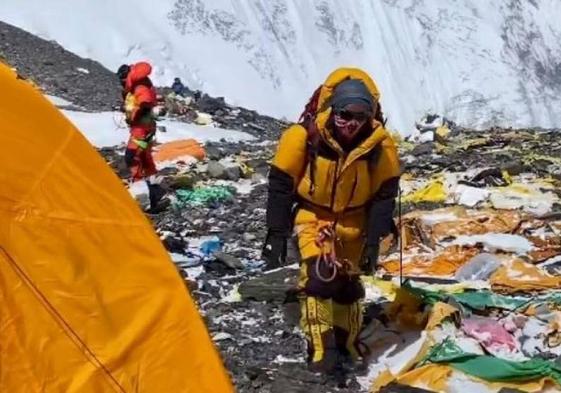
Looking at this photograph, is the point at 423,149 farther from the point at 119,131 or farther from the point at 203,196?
the point at 203,196

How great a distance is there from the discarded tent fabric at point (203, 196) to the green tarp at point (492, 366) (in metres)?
5.18

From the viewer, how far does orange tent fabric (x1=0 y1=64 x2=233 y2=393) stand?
10.6ft

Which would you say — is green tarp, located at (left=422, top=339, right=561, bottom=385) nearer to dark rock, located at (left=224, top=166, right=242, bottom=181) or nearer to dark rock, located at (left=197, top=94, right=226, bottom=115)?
dark rock, located at (left=224, top=166, right=242, bottom=181)

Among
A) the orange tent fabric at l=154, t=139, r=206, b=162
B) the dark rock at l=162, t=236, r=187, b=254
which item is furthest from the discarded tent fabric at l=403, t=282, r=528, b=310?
the orange tent fabric at l=154, t=139, r=206, b=162

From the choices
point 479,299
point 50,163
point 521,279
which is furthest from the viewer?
point 521,279

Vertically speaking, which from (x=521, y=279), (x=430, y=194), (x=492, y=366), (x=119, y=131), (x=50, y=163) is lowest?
(x=430, y=194)

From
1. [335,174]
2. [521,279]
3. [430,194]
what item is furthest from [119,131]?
[335,174]

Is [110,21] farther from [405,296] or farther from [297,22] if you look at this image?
[405,296]

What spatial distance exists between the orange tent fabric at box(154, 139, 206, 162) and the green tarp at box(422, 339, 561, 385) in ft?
28.5

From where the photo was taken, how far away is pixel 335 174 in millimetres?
4945

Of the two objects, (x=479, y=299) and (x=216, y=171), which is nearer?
(x=479, y=299)

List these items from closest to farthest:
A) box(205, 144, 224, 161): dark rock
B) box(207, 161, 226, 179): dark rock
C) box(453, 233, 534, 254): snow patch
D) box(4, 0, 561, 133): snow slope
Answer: box(453, 233, 534, 254): snow patch
box(207, 161, 226, 179): dark rock
box(205, 144, 224, 161): dark rock
box(4, 0, 561, 133): snow slope

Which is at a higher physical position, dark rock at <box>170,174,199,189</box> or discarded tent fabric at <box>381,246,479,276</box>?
dark rock at <box>170,174,199,189</box>

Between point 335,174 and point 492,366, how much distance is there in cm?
118
